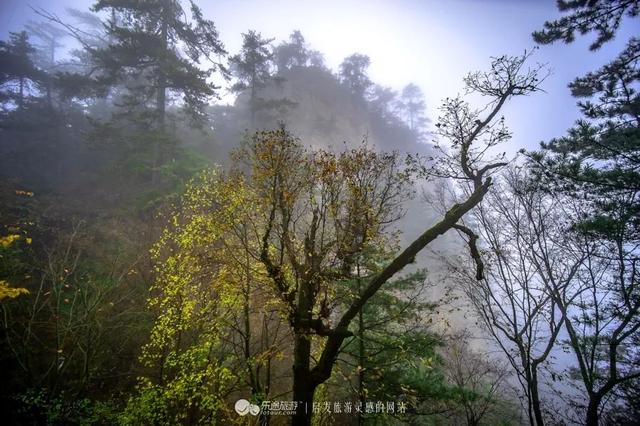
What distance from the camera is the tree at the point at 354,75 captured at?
1795 inches

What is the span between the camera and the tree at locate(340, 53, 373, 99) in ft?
150

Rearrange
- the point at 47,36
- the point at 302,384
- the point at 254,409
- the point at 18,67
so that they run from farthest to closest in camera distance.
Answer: the point at 47,36
the point at 18,67
the point at 254,409
the point at 302,384

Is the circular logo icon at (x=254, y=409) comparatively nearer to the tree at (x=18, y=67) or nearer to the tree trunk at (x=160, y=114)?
the tree trunk at (x=160, y=114)

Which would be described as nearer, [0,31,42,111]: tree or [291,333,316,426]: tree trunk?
[291,333,316,426]: tree trunk

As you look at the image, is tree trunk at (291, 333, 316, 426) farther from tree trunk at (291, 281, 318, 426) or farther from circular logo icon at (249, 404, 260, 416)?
circular logo icon at (249, 404, 260, 416)

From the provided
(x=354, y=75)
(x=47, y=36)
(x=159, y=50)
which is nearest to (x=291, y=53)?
(x=354, y=75)

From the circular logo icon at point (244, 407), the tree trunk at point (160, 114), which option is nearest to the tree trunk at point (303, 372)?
the circular logo icon at point (244, 407)

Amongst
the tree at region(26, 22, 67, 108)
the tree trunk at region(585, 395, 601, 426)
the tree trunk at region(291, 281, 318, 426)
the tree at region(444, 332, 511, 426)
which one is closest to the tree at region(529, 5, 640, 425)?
the tree trunk at region(585, 395, 601, 426)

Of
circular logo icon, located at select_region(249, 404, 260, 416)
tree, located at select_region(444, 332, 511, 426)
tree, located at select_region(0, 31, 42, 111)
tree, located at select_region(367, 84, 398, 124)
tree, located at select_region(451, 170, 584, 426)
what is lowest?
tree, located at select_region(444, 332, 511, 426)

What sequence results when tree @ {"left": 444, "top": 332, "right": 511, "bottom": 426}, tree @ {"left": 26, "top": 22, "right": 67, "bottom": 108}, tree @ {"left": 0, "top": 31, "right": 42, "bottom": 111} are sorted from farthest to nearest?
tree @ {"left": 26, "top": 22, "right": 67, "bottom": 108}
tree @ {"left": 0, "top": 31, "right": 42, "bottom": 111}
tree @ {"left": 444, "top": 332, "right": 511, "bottom": 426}

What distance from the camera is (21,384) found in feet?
29.0

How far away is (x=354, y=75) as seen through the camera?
45969 millimetres

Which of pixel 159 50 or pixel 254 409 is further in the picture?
pixel 159 50

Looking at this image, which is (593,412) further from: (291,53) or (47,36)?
(47,36)
